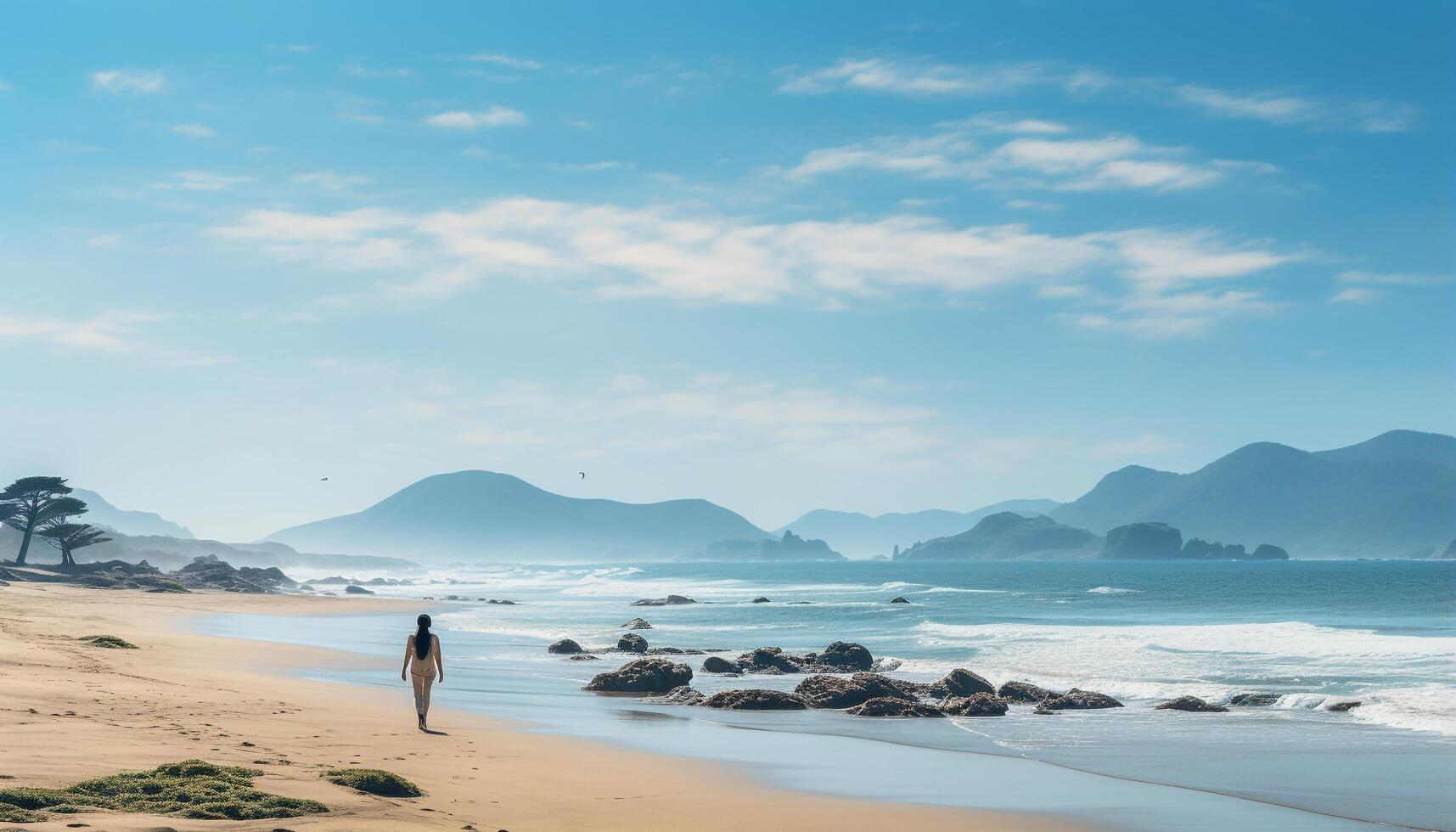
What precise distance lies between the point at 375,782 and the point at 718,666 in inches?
838

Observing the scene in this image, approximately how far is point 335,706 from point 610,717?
513 cm

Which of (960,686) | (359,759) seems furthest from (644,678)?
(359,759)

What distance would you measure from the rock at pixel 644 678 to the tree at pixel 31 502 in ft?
203

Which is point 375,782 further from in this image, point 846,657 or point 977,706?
point 846,657

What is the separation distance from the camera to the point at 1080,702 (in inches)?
905

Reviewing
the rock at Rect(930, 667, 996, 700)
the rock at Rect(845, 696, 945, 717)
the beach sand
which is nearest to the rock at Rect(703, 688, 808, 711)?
the rock at Rect(845, 696, 945, 717)

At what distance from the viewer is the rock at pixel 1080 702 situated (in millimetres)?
22766

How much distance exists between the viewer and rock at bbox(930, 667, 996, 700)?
969 inches

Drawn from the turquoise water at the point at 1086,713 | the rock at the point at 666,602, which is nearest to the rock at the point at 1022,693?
the turquoise water at the point at 1086,713

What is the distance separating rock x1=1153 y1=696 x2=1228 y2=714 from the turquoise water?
416mm

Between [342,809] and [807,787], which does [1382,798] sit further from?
[342,809]

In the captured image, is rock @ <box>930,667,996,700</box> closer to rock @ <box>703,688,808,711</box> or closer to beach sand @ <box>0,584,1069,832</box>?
rock @ <box>703,688,808,711</box>

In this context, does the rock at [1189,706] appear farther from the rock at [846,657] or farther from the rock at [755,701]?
the rock at [846,657]

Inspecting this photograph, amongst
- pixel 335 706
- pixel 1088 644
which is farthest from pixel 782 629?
pixel 335 706
